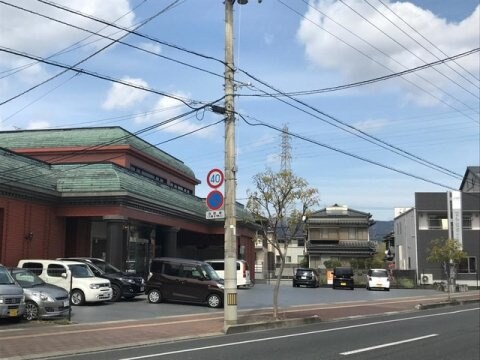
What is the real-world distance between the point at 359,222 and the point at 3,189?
1981 inches

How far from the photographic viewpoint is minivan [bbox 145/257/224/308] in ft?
73.4

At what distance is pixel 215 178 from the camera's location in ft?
54.6

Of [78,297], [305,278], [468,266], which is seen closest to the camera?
[78,297]

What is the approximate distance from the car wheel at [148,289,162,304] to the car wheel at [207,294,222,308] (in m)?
2.20

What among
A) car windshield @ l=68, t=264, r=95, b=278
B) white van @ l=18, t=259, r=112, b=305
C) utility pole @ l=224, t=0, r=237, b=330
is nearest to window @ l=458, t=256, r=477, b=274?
white van @ l=18, t=259, r=112, b=305

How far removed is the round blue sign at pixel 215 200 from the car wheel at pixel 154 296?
788 cm

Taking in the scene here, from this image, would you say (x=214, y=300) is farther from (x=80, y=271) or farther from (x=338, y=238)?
(x=338, y=238)

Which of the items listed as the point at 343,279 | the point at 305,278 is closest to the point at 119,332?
the point at 343,279

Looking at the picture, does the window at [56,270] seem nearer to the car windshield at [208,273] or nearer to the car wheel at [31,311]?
the car wheel at [31,311]

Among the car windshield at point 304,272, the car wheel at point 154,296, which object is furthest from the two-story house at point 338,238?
the car wheel at point 154,296

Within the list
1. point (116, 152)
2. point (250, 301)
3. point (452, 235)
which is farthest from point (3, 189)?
point (452, 235)

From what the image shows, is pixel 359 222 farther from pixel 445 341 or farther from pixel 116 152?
pixel 445 341

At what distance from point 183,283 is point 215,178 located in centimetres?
761

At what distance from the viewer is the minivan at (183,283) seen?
2238 cm
